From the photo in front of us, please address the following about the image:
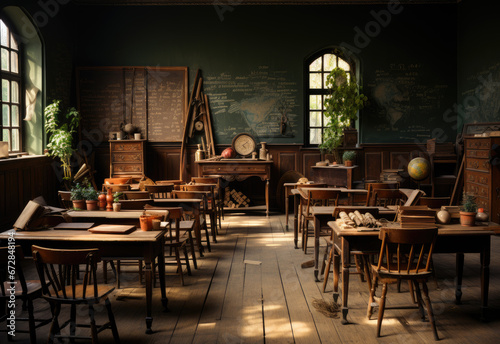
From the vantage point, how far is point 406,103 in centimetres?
1002

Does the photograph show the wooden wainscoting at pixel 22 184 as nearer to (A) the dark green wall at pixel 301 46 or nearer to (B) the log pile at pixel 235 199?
(A) the dark green wall at pixel 301 46

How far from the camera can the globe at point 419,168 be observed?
9.08 m

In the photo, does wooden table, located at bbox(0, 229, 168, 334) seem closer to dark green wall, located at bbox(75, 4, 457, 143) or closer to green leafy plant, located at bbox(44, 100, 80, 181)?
green leafy plant, located at bbox(44, 100, 80, 181)

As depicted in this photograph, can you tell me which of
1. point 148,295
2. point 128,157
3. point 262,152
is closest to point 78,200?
point 148,295

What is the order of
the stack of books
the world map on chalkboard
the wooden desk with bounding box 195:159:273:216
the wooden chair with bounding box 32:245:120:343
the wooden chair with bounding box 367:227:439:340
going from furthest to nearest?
the world map on chalkboard → the wooden desk with bounding box 195:159:273:216 → the stack of books → the wooden chair with bounding box 367:227:439:340 → the wooden chair with bounding box 32:245:120:343

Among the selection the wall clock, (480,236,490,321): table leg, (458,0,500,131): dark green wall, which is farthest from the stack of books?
the wall clock

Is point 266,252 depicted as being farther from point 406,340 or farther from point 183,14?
point 183,14

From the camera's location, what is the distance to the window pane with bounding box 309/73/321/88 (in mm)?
10281

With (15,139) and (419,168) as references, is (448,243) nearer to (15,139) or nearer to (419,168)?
(419,168)

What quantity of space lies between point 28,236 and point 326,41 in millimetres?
7989

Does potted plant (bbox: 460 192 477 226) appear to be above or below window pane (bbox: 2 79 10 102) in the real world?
below

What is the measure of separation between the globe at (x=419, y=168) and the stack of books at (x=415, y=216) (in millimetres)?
5276

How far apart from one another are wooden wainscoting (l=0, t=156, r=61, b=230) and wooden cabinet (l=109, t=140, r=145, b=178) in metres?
1.21

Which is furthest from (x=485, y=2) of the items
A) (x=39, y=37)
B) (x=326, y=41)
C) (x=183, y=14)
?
(x=39, y=37)
